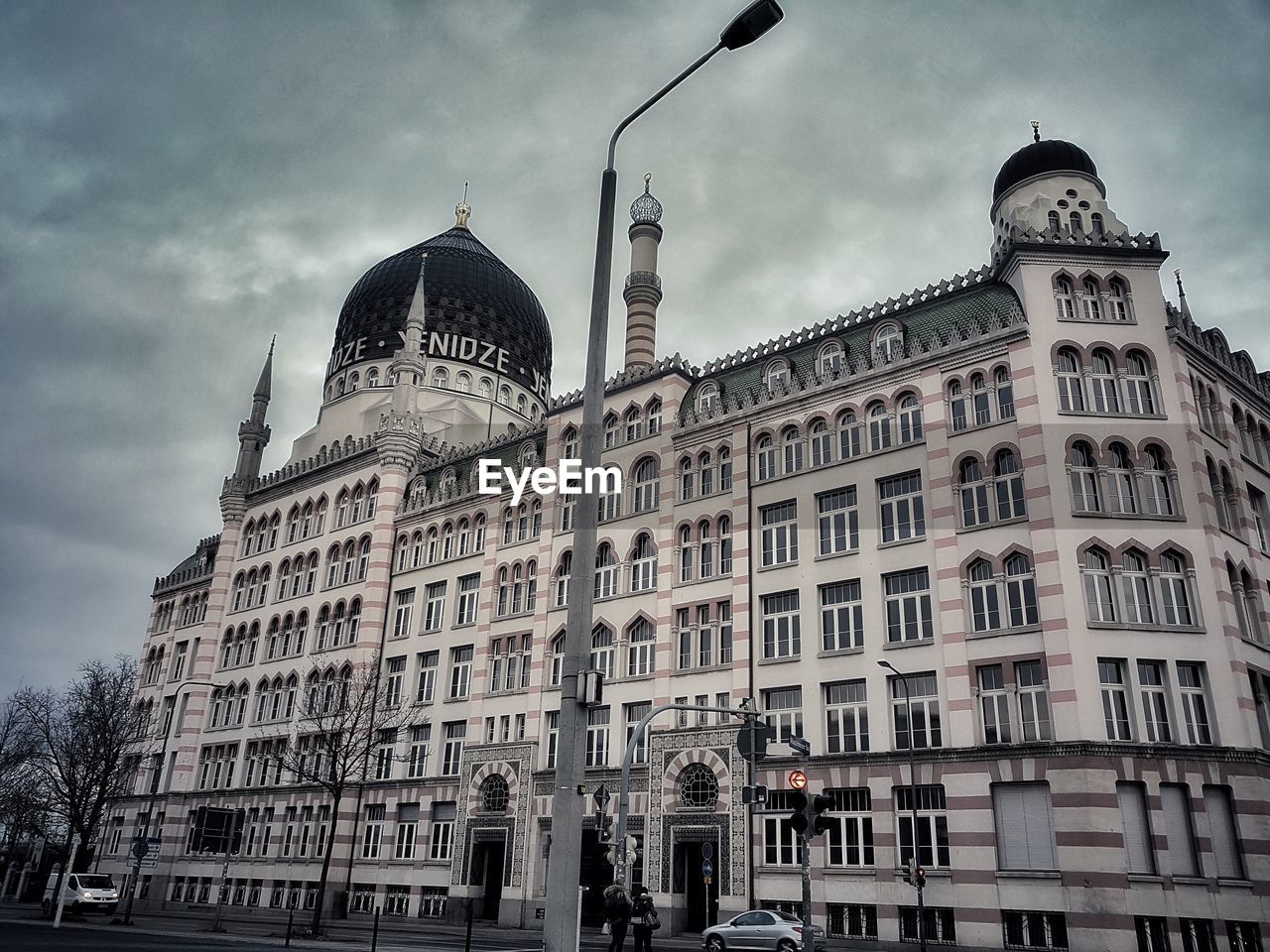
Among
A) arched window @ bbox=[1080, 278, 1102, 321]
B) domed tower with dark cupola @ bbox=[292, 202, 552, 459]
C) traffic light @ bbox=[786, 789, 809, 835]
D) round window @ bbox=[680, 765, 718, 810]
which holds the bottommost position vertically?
traffic light @ bbox=[786, 789, 809, 835]

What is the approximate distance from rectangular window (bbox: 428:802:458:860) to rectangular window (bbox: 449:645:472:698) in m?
5.46

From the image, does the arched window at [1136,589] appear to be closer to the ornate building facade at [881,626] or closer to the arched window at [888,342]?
the ornate building facade at [881,626]

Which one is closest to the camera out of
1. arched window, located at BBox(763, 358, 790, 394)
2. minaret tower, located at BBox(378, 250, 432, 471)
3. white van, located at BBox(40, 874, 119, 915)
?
white van, located at BBox(40, 874, 119, 915)

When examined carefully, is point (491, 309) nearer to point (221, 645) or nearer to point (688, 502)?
point (221, 645)

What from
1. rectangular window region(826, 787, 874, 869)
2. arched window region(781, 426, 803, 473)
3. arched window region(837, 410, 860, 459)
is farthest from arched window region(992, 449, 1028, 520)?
rectangular window region(826, 787, 874, 869)

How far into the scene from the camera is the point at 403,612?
5678 cm

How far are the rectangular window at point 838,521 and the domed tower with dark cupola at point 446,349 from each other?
32258 mm

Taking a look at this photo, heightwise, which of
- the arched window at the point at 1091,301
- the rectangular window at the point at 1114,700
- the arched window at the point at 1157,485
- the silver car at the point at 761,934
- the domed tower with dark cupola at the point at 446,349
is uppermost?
the domed tower with dark cupola at the point at 446,349

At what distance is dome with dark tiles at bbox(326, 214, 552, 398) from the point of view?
73375mm

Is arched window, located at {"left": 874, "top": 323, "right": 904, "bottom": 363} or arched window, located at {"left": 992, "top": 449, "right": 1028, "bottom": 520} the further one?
arched window, located at {"left": 874, "top": 323, "right": 904, "bottom": 363}

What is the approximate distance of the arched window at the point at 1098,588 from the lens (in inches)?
1293

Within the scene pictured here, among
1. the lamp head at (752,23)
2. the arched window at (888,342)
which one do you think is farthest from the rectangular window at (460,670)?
the lamp head at (752,23)

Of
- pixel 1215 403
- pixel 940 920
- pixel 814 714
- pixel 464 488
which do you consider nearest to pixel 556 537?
pixel 464 488

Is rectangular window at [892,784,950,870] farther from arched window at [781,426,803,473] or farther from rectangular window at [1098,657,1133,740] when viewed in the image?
arched window at [781,426,803,473]
